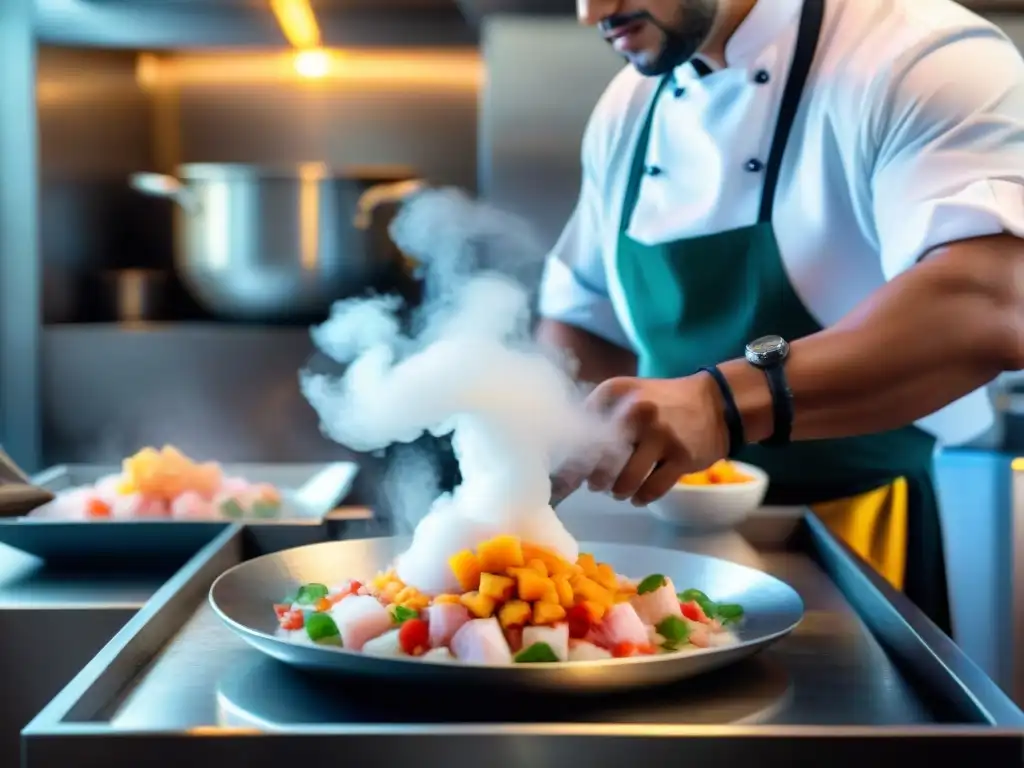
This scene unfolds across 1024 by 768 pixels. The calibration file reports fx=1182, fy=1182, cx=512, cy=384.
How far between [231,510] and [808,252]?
0.89 m

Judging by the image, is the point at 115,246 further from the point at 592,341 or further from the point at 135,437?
the point at 592,341

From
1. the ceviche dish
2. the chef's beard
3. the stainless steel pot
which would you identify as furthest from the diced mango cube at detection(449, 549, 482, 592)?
the stainless steel pot

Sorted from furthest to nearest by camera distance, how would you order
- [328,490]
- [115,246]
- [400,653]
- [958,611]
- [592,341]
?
[115,246] → [958,611] → [592,341] → [328,490] → [400,653]

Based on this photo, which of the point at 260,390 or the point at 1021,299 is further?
the point at 260,390

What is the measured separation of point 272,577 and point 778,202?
96cm

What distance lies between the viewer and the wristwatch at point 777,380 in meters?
1.25

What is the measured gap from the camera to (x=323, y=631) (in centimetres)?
95

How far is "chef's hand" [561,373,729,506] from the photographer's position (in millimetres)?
1135

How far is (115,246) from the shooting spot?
10.3ft

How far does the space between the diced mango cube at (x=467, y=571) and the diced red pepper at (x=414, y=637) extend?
7 centimetres

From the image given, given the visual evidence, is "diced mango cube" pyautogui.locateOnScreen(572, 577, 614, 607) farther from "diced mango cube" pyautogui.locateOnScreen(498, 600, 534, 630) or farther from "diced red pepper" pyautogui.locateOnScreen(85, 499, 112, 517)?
"diced red pepper" pyautogui.locateOnScreen(85, 499, 112, 517)

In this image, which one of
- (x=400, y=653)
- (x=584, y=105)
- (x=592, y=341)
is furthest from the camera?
(x=584, y=105)

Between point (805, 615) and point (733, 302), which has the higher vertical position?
point (733, 302)

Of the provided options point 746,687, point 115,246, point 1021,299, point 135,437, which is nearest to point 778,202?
point 1021,299
